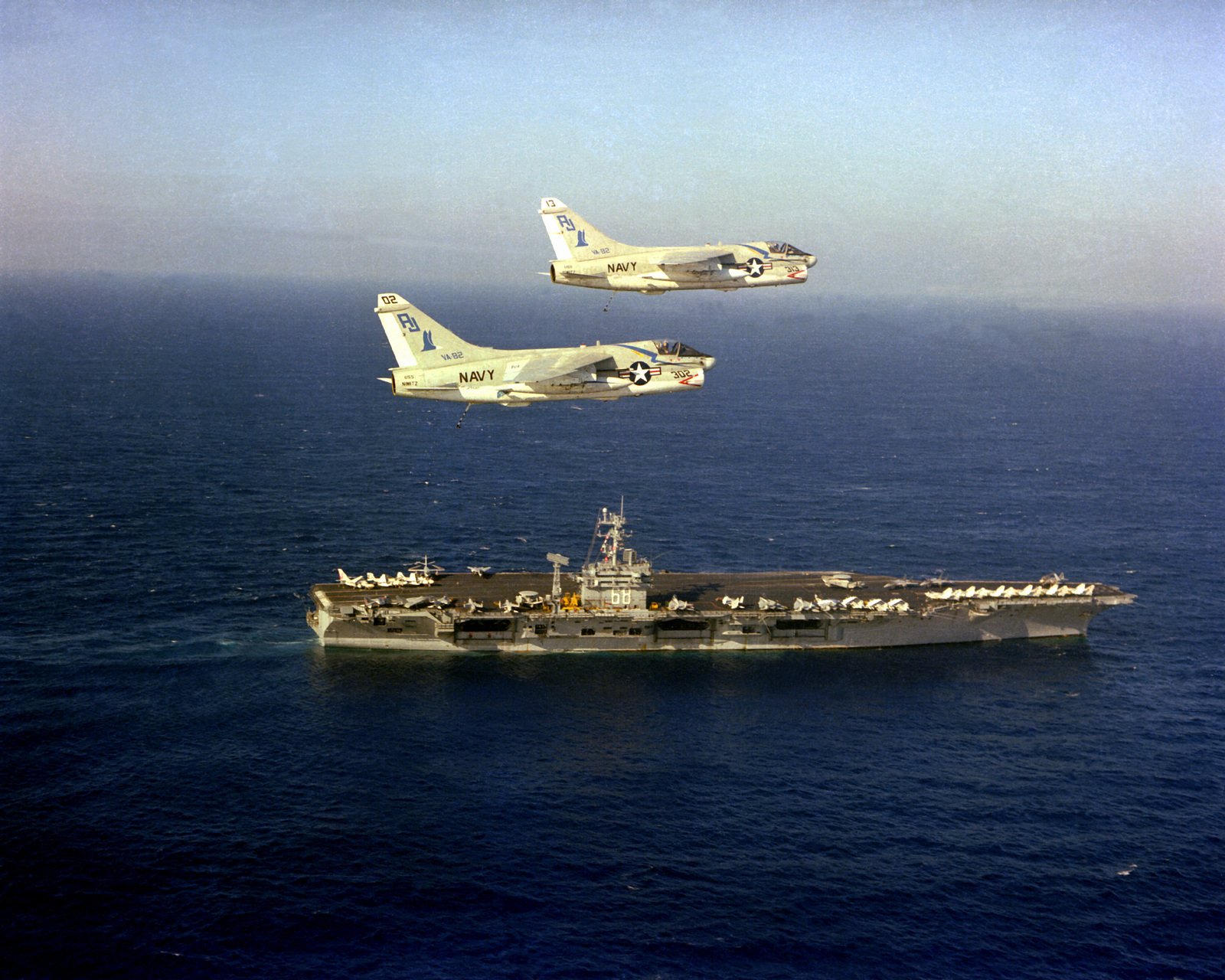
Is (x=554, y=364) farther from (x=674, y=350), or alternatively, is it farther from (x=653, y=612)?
(x=653, y=612)

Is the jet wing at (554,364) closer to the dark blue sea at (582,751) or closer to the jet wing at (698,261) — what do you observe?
the jet wing at (698,261)

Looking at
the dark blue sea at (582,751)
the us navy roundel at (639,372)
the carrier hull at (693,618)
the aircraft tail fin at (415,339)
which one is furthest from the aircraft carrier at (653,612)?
the aircraft tail fin at (415,339)

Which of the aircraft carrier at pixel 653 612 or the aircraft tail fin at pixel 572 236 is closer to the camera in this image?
the aircraft tail fin at pixel 572 236

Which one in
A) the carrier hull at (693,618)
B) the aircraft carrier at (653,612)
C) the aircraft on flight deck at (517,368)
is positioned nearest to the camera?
the aircraft on flight deck at (517,368)

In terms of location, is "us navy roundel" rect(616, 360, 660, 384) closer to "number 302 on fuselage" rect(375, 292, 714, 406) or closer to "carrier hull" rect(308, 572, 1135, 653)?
"number 302 on fuselage" rect(375, 292, 714, 406)

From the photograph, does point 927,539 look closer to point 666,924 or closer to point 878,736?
point 878,736
